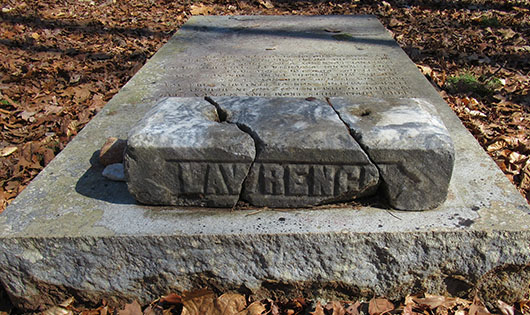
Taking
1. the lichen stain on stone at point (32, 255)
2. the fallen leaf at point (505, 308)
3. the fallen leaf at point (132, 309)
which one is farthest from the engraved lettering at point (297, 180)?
the lichen stain on stone at point (32, 255)

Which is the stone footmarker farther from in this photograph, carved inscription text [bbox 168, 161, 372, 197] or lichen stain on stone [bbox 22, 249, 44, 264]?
lichen stain on stone [bbox 22, 249, 44, 264]

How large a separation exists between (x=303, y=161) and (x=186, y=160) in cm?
56

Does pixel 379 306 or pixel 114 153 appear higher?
pixel 114 153

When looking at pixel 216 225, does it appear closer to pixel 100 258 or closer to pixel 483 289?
→ pixel 100 258

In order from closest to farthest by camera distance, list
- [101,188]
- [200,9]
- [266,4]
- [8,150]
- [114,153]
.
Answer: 1. [101,188]
2. [114,153]
3. [8,150]
4. [200,9]
5. [266,4]

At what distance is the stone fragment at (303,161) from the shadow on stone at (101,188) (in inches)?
26.3

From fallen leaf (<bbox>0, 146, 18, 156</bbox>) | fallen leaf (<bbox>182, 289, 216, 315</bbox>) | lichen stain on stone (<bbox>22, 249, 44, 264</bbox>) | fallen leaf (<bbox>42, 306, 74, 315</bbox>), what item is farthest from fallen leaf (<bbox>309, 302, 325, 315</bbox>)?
fallen leaf (<bbox>0, 146, 18, 156</bbox>)

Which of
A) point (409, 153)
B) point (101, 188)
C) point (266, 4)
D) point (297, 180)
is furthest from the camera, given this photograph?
point (266, 4)

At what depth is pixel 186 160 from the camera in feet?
6.96

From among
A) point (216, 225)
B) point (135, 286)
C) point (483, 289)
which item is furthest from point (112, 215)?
point (483, 289)

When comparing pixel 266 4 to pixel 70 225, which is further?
pixel 266 4

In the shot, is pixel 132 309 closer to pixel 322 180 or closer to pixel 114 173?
pixel 114 173

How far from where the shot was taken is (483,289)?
2234mm

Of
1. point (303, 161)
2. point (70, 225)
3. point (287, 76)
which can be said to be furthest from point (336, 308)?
point (287, 76)
